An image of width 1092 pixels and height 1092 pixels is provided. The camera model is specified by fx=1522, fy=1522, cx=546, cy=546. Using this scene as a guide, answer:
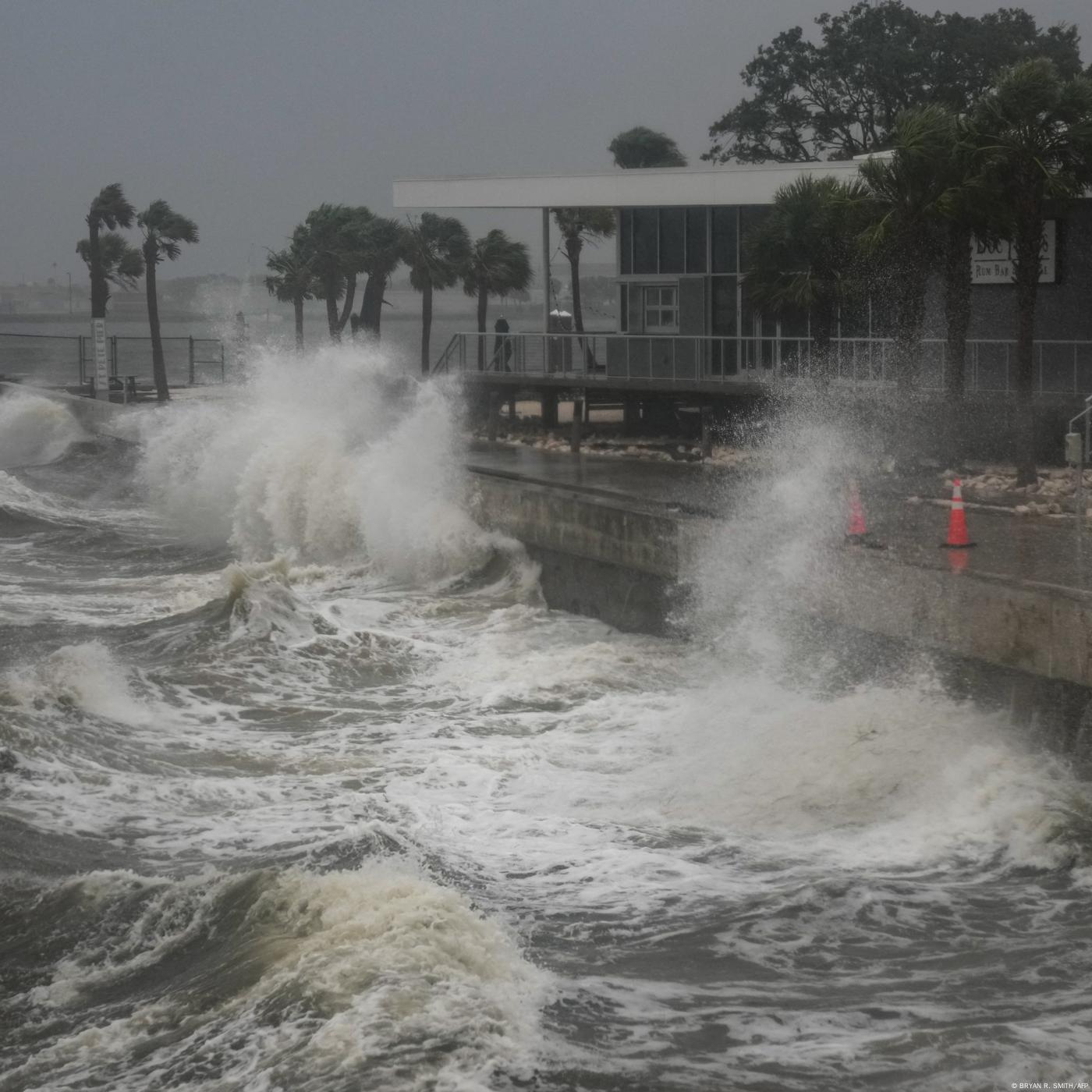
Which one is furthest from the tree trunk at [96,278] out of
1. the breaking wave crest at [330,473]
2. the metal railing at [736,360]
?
the metal railing at [736,360]

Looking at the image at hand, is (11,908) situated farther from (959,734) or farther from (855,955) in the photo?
(959,734)

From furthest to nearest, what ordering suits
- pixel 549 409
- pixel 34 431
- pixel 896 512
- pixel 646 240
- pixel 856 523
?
1. pixel 34 431
2. pixel 646 240
3. pixel 549 409
4. pixel 896 512
5. pixel 856 523

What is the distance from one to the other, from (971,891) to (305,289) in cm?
4692

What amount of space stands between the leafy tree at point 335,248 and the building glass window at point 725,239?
24338 millimetres

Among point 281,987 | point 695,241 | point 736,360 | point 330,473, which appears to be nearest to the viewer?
point 281,987

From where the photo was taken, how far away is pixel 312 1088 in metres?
5.74

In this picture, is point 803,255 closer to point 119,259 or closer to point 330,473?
point 330,473

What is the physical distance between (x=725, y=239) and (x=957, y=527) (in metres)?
14.9

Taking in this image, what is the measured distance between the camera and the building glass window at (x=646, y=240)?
27.2 m

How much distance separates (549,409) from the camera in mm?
26891

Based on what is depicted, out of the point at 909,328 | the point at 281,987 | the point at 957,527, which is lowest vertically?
the point at 281,987

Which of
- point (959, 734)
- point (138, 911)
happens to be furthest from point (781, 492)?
point (138, 911)

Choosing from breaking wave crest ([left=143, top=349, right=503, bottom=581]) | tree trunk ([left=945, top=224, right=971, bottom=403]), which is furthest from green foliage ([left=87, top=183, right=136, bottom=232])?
tree trunk ([left=945, top=224, right=971, bottom=403])

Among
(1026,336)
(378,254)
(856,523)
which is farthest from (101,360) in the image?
(856,523)
